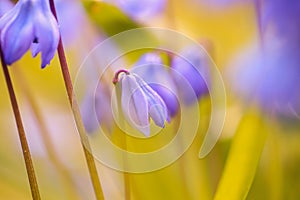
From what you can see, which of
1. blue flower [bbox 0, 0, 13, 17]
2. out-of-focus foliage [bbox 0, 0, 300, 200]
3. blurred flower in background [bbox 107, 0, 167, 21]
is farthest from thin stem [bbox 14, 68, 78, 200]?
blurred flower in background [bbox 107, 0, 167, 21]

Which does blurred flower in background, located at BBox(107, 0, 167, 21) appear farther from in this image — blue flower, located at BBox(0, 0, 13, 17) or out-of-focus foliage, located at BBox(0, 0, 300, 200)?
blue flower, located at BBox(0, 0, 13, 17)

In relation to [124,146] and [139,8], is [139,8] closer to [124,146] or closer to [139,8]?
[139,8]

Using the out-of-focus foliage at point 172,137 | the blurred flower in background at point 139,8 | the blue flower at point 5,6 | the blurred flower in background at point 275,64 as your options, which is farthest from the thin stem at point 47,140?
the blurred flower in background at point 275,64

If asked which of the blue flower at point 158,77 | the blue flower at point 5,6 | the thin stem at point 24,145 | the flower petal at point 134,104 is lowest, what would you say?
the thin stem at point 24,145

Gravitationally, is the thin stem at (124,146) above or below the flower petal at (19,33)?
below

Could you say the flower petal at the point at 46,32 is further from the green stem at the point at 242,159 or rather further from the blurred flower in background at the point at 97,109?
the green stem at the point at 242,159

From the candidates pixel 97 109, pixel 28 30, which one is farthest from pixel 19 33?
pixel 97 109
